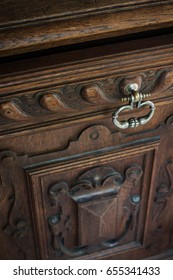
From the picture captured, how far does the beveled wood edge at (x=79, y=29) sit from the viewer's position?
430mm

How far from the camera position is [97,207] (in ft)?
2.36

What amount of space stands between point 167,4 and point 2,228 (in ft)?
1.57

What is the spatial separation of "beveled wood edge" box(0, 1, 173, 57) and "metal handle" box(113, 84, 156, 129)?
0.09 meters

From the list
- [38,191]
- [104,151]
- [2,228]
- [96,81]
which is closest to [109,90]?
[96,81]

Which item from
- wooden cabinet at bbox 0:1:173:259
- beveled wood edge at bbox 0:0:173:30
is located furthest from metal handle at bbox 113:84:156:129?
beveled wood edge at bbox 0:0:173:30

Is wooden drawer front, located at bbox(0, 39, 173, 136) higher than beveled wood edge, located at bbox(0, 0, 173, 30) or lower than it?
lower

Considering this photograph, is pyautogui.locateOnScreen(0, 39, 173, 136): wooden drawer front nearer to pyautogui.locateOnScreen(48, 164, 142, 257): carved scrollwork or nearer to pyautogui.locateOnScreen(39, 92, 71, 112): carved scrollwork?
pyautogui.locateOnScreen(39, 92, 71, 112): carved scrollwork

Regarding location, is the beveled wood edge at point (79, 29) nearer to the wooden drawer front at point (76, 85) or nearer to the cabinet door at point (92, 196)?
the wooden drawer front at point (76, 85)

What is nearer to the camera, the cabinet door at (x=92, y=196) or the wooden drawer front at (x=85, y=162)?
the wooden drawer front at (x=85, y=162)

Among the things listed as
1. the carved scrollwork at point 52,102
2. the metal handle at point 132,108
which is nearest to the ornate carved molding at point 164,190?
the metal handle at point 132,108

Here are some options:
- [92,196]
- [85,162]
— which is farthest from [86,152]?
[92,196]

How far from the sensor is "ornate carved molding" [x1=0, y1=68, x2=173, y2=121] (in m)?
0.49

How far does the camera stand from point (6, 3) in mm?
450

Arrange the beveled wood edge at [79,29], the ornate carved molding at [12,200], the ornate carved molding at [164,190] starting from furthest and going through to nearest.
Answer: the ornate carved molding at [164,190] < the ornate carved molding at [12,200] < the beveled wood edge at [79,29]
